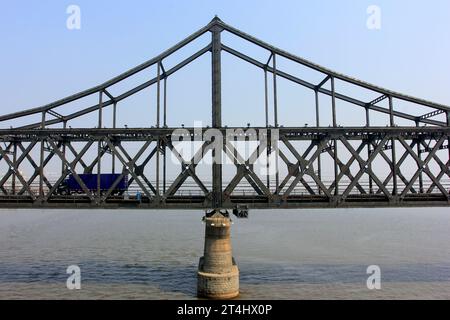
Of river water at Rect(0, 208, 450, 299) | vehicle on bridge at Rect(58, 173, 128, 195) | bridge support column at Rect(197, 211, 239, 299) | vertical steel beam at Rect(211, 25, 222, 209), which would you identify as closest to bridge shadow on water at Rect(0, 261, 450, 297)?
river water at Rect(0, 208, 450, 299)

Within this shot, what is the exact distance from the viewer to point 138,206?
2702 cm

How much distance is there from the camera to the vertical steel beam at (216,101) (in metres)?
26.6

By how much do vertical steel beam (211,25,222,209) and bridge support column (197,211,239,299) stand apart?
1521 mm

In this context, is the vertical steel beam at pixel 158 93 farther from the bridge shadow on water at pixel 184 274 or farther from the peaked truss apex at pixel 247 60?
the bridge shadow on water at pixel 184 274

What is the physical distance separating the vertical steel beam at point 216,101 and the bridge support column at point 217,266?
1.52 meters

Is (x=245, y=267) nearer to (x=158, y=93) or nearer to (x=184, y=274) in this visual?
(x=184, y=274)

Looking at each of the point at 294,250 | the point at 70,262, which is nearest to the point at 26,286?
the point at 70,262

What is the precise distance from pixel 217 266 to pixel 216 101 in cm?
1226

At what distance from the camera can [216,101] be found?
27.5 meters

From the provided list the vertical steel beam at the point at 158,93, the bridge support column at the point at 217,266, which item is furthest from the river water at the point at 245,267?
the vertical steel beam at the point at 158,93

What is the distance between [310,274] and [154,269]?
15333mm

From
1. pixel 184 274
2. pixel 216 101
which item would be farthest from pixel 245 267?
pixel 216 101

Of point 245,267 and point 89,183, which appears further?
point 245,267

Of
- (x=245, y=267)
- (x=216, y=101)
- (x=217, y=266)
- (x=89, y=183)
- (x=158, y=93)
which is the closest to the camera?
(x=217, y=266)
